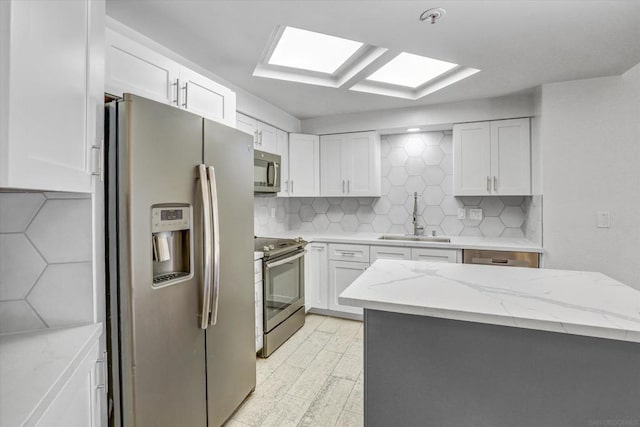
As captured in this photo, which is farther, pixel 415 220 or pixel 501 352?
pixel 415 220

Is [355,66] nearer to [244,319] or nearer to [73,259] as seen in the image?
[244,319]

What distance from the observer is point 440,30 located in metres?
1.84

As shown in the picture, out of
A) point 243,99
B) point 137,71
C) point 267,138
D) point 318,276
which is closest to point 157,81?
point 137,71

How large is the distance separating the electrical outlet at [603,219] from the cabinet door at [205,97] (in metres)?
3.01

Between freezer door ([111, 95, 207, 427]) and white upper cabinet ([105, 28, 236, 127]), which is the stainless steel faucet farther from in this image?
freezer door ([111, 95, 207, 427])

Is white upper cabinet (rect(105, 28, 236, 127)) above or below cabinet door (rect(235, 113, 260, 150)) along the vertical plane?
below

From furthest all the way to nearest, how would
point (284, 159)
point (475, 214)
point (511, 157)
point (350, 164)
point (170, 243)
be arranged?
point (350, 164) → point (284, 159) → point (475, 214) → point (511, 157) → point (170, 243)

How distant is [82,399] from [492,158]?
136 inches

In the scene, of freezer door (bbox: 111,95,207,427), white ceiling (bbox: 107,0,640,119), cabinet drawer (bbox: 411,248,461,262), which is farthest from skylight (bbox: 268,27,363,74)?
cabinet drawer (bbox: 411,248,461,262)

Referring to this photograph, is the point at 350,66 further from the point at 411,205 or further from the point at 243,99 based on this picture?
the point at 411,205

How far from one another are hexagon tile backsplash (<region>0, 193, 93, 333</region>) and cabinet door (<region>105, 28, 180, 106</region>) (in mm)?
600

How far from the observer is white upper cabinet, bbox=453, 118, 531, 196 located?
301 cm

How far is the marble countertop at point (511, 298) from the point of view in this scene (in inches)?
38.4

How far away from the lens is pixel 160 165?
4.27 ft
